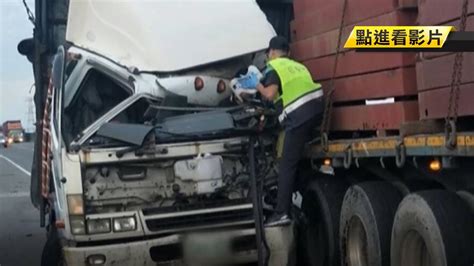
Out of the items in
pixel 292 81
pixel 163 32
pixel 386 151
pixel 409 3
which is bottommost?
pixel 386 151

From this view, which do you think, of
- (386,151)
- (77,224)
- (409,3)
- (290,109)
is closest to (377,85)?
(386,151)

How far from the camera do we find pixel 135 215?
6.54 metres

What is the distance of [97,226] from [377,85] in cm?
260

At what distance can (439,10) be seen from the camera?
15.5 ft

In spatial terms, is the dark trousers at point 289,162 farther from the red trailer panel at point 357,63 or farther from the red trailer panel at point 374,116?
the red trailer panel at point 357,63

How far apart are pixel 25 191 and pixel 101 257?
1599cm

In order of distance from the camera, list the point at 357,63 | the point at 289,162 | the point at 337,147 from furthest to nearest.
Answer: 1. the point at 289,162
2. the point at 337,147
3. the point at 357,63

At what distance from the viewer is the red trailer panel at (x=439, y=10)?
4.49 meters

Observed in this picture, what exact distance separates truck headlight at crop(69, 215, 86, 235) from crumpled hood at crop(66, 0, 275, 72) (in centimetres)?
153

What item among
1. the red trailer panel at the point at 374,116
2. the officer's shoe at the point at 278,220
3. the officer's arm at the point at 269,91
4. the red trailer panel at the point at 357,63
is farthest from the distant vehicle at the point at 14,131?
the red trailer panel at the point at 374,116

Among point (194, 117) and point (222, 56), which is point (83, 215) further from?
point (222, 56)

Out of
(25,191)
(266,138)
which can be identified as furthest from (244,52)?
(25,191)

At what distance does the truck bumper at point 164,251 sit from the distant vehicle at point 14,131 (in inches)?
3035

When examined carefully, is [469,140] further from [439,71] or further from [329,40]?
[329,40]
